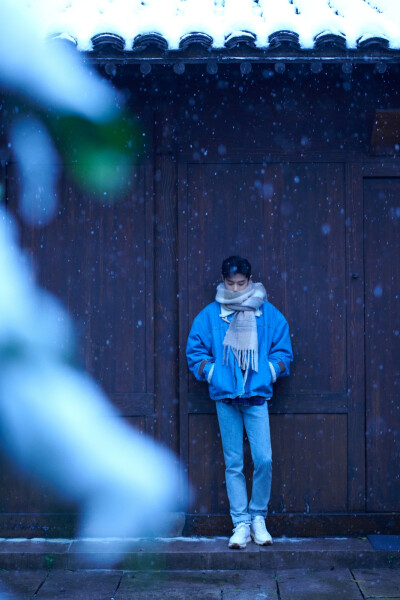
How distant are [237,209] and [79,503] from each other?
2.82m

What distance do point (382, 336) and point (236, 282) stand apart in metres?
1.39

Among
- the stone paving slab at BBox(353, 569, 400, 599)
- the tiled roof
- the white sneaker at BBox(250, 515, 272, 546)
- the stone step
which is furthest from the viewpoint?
the white sneaker at BBox(250, 515, 272, 546)

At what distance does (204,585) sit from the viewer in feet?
17.3

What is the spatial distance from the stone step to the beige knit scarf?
4.73 feet

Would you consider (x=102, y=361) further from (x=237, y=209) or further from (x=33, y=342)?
(x=237, y=209)

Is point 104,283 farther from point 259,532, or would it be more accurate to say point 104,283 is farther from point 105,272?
point 259,532

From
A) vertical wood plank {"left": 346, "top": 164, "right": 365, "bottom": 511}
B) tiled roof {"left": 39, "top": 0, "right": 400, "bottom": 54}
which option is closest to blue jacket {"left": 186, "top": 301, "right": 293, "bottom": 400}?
Answer: vertical wood plank {"left": 346, "top": 164, "right": 365, "bottom": 511}

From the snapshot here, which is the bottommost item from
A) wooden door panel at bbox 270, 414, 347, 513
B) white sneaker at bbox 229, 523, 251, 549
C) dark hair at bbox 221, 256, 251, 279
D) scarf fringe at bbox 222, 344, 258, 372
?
white sneaker at bbox 229, 523, 251, 549

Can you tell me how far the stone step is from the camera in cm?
555

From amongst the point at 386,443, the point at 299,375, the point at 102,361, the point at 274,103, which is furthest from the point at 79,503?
the point at 274,103

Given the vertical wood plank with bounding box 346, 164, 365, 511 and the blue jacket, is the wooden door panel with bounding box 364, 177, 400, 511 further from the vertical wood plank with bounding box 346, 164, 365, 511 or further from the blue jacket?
the blue jacket

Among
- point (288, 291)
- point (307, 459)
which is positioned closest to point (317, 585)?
point (307, 459)

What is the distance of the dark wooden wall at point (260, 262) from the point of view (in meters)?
6.01

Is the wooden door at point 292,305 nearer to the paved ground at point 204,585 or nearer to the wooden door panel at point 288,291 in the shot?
the wooden door panel at point 288,291
